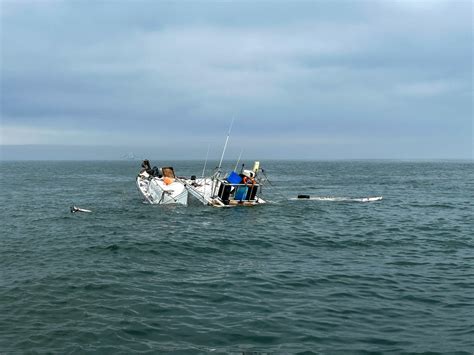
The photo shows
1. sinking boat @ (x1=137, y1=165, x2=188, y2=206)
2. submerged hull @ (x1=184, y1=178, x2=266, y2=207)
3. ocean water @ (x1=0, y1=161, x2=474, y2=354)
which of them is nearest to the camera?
ocean water @ (x1=0, y1=161, x2=474, y2=354)

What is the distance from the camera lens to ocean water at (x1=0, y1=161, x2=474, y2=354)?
9.62 m

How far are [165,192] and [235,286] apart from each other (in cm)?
2100

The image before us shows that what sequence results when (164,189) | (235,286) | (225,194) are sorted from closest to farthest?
(235,286) → (225,194) → (164,189)

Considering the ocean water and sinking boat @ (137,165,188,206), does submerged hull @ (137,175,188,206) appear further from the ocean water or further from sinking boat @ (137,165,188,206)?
the ocean water

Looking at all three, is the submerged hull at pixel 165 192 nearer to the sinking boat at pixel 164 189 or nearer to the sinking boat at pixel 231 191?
the sinking boat at pixel 164 189

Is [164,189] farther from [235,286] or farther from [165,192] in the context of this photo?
[235,286]

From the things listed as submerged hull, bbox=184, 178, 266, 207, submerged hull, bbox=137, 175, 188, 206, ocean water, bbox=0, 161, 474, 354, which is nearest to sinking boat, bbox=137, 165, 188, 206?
submerged hull, bbox=137, 175, 188, 206

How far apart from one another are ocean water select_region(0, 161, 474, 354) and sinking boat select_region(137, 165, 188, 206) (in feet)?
21.8

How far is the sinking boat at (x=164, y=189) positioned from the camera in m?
33.2

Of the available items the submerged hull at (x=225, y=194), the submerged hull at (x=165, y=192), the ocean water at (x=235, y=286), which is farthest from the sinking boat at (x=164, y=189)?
the ocean water at (x=235, y=286)

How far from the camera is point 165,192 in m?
33.5

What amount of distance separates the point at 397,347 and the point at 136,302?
23.2 ft

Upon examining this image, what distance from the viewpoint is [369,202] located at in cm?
3769

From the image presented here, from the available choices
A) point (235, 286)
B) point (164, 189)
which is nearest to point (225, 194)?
point (164, 189)
